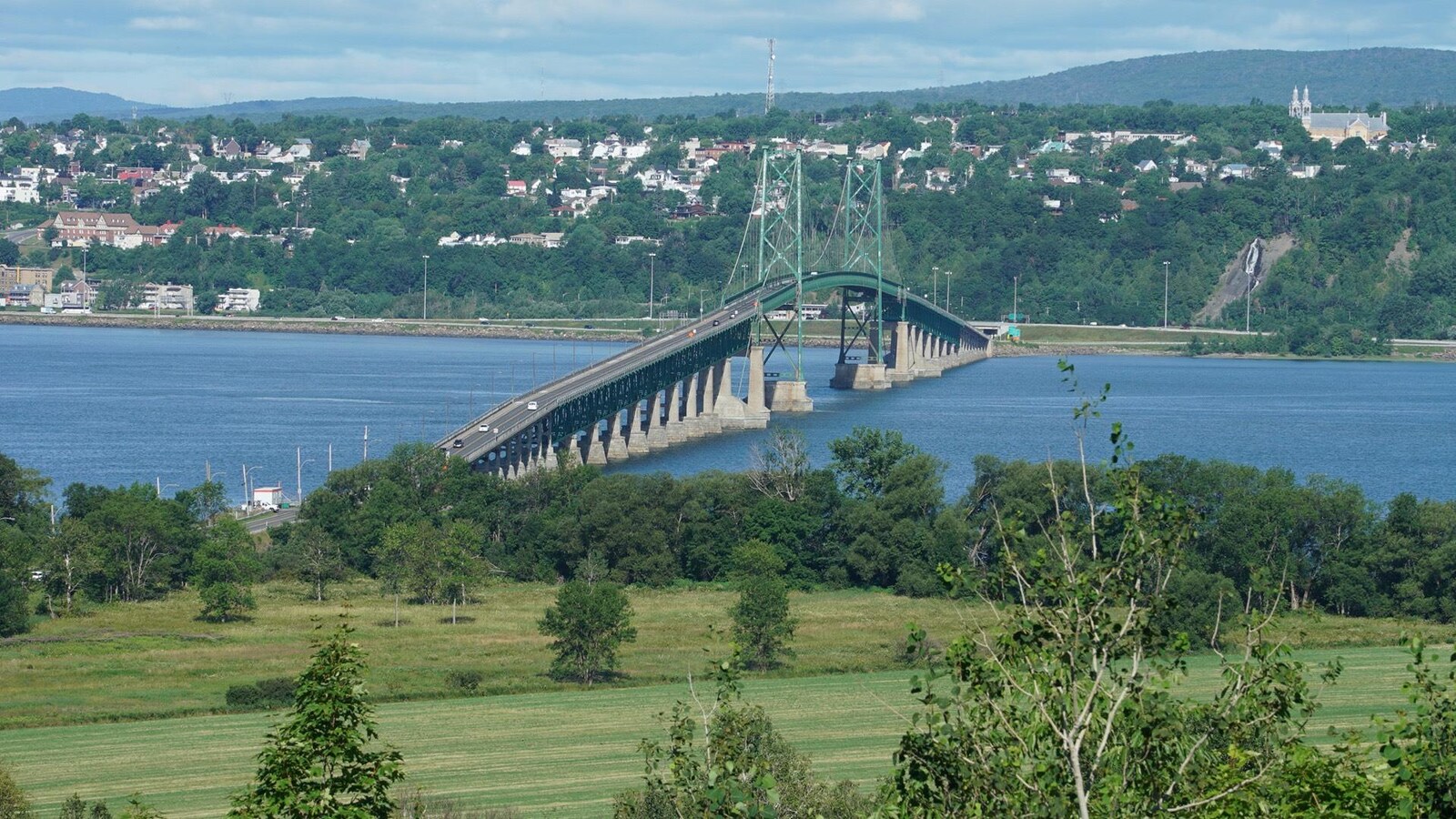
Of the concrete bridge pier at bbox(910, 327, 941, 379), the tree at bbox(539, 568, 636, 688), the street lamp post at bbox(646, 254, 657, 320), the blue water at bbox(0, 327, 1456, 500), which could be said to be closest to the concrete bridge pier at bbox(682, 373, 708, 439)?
the blue water at bbox(0, 327, 1456, 500)

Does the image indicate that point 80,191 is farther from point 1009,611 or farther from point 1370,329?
point 1009,611

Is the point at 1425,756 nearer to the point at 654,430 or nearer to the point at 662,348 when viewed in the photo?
the point at 654,430

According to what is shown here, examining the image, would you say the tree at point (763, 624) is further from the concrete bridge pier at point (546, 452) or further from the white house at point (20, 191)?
the white house at point (20, 191)

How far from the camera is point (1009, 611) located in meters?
9.00

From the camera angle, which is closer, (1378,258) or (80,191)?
(1378,258)

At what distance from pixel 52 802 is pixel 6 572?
14365 mm

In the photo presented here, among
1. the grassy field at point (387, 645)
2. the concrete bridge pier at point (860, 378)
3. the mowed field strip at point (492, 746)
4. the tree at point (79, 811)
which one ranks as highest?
the tree at point (79, 811)

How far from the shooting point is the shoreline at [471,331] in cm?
12088

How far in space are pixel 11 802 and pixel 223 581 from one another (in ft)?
48.6

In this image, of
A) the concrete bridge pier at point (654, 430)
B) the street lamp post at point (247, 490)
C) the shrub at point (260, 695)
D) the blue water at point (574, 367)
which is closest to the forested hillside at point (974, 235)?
the blue water at point (574, 367)

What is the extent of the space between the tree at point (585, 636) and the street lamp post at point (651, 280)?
100180mm

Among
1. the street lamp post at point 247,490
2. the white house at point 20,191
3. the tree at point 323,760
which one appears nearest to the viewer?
the tree at point 323,760

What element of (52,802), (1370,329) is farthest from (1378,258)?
(52,802)

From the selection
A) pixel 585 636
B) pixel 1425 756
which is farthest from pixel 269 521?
pixel 1425 756
